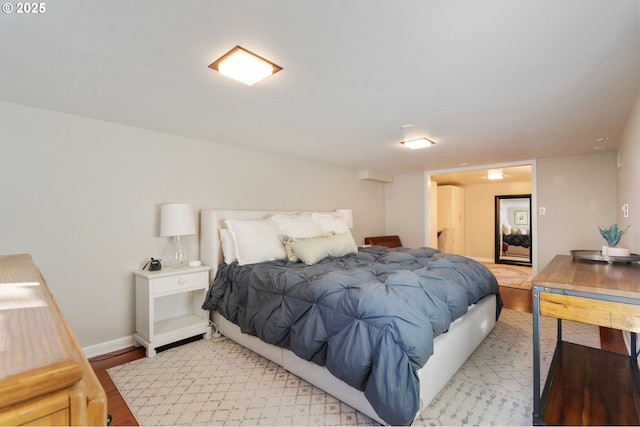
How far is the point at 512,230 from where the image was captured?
7.74m

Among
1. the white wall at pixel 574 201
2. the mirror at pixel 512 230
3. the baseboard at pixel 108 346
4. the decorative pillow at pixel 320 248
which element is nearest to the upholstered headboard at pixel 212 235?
the decorative pillow at pixel 320 248

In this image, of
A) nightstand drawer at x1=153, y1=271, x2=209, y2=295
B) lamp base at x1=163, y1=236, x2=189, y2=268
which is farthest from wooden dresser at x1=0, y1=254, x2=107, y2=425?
lamp base at x1=163, y1=236, x2=189, y2=268

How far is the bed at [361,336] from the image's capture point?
1.54 metres

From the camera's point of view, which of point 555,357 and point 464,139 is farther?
point 464,139

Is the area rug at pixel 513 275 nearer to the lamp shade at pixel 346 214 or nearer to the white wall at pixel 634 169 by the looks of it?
the white wall at pixel 634 169

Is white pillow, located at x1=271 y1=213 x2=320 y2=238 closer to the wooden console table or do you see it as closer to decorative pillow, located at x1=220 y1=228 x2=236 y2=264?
decorative pillow, located at x1=220 y1=228 x2=236 y2=264

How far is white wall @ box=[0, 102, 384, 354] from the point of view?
2357 millimetres

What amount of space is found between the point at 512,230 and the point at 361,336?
780 cm

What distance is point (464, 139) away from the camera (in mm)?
3441

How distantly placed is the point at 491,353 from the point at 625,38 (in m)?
2.41

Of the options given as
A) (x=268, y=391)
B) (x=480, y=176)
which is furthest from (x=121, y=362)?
(x=480, y=176)

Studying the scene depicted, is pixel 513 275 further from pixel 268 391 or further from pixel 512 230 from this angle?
pixel 268 391

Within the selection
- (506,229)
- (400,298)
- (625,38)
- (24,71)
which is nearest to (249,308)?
(400,298)

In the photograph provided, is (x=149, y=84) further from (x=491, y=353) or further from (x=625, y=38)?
(x=491, y=353)
